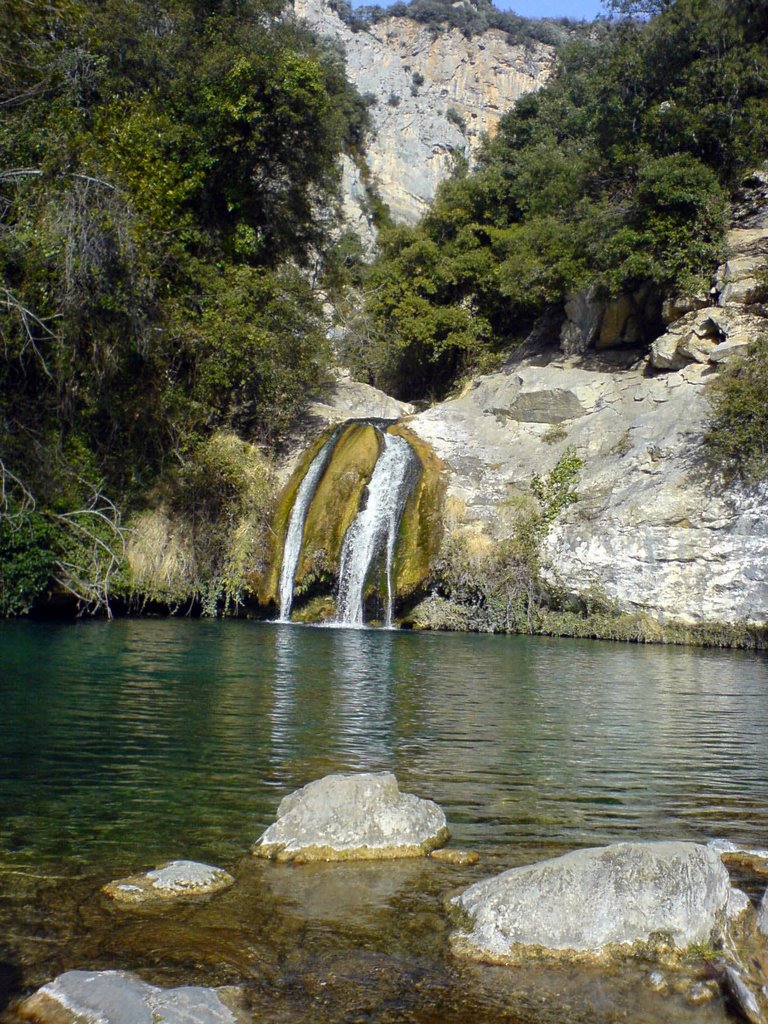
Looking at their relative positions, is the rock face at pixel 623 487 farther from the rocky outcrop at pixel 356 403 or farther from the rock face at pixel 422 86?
the rock face at pixel 422 86

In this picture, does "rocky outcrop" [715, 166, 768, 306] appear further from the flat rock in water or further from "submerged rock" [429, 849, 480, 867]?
the flat rock in water

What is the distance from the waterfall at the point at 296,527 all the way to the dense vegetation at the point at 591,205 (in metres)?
9.38

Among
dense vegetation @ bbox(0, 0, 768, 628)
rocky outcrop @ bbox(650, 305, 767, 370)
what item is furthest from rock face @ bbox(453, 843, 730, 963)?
rocky outcrop @ bbox(650, 305, 767, 370)

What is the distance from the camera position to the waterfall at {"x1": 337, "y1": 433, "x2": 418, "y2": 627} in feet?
73.0

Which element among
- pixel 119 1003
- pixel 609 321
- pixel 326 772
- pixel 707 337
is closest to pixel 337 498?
pixel 707 337

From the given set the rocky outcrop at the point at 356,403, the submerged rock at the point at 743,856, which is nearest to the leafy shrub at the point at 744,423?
the rocky outcrop at the point at 356,403

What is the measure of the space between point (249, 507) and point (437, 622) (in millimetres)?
5615

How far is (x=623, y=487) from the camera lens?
71.6 ft

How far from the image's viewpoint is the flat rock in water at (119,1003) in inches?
142

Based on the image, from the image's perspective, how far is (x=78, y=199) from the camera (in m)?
14.0

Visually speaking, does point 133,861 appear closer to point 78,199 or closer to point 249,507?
point 78,199

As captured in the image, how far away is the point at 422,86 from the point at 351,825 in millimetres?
72986

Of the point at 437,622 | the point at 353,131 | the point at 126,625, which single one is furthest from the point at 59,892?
the point at 353,131

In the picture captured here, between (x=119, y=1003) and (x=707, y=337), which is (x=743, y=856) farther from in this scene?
(x=707, y=337)
